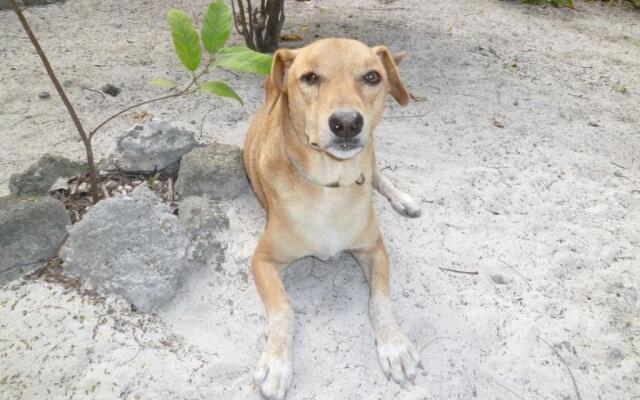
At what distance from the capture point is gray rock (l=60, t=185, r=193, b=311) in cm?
266

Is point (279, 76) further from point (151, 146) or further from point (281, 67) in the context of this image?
point (151, 146)

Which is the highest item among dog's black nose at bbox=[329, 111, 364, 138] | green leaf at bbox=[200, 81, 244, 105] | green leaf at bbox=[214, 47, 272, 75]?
green leaf at bbox=[214, 47, 272, 75]

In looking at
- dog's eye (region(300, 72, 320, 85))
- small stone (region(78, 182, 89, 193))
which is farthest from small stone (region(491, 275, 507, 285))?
small stone (region(78, 182, 89, 193))

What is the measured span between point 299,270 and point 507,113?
282 cm

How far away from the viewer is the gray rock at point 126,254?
2.66 m

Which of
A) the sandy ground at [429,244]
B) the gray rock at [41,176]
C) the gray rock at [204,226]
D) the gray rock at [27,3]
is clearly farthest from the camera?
the gray rock at [27,3]

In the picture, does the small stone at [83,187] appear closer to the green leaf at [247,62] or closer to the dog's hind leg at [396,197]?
the green leaf at [247,62]

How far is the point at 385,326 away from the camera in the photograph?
2.61m

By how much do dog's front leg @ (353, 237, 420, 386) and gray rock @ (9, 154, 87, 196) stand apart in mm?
2018

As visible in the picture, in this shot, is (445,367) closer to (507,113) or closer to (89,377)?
(89,377)

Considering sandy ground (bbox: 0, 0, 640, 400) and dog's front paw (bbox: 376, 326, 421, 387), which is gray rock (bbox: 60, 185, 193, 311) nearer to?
sandy ground (bbox: 0, 0, 640, 400)

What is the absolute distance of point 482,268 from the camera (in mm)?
3123

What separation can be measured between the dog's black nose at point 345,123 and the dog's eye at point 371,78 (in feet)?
1.23

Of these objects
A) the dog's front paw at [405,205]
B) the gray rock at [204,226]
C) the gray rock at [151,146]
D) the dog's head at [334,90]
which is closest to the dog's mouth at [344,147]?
the dog's head at [334,90]
